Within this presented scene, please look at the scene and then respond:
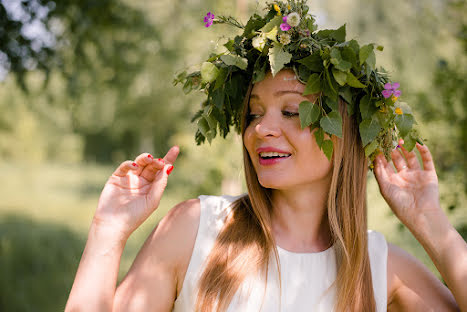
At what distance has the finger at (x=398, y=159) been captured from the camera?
2574mm

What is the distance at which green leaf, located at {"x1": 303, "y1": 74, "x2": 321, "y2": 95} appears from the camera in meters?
2.14

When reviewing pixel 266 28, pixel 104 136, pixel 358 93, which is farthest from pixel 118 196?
pixel 104 136

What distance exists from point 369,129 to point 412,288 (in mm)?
872

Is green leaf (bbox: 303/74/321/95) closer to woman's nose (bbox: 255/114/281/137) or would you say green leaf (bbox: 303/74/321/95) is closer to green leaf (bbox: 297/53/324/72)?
green leaf (bbox: 297/53/324/72)

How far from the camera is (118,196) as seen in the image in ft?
7.00

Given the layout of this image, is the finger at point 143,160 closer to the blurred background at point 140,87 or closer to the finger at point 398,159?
the blurred background at point 140,87

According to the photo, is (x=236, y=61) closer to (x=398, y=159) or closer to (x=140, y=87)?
(x=398, y=159)

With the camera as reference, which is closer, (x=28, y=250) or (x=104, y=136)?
(x=28, y=250)

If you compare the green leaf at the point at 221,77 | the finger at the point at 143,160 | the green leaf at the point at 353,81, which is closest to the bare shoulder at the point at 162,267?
the finger at the point at 143,160

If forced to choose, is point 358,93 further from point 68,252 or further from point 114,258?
point 68,252

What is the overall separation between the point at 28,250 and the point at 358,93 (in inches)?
329

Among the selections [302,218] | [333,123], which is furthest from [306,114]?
[302,218]

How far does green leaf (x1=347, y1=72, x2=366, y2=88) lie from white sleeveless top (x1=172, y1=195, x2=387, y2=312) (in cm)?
89

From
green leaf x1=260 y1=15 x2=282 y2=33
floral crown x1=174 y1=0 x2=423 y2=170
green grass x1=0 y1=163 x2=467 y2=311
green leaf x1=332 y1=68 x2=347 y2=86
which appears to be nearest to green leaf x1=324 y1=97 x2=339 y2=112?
floral crown x1=174 y1=0 x2=423 y2=170
